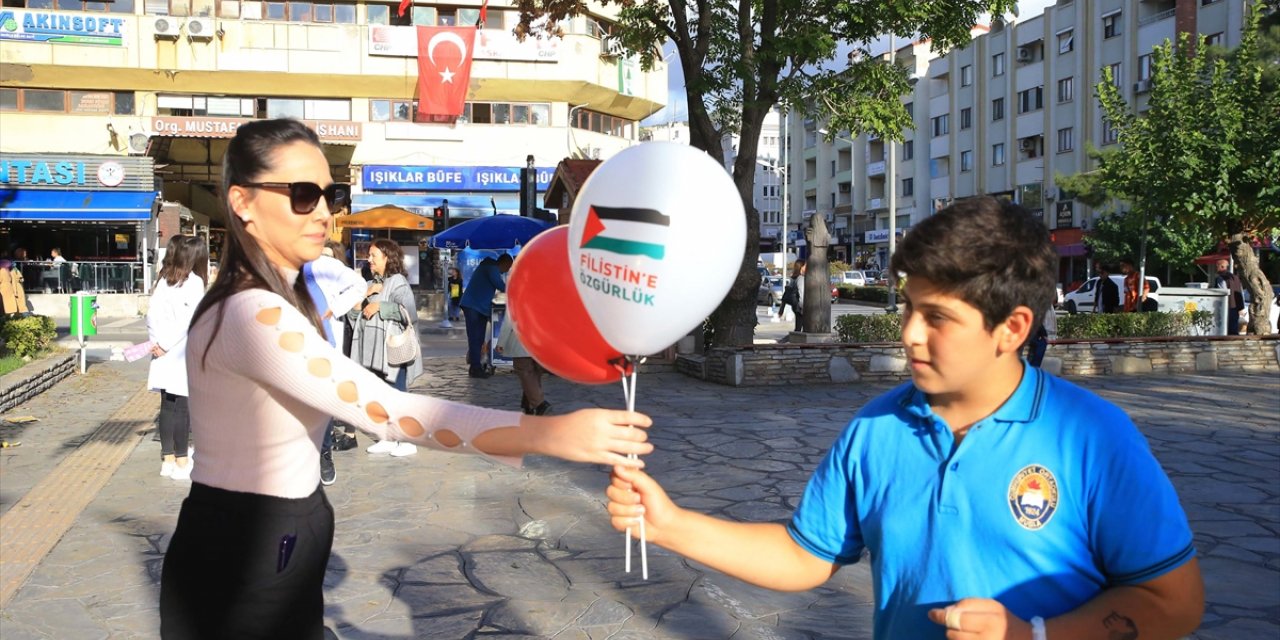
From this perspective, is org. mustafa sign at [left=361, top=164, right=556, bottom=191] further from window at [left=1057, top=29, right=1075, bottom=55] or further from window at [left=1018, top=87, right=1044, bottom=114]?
window at [left=1018, top=87, right=1044, bottom=114]

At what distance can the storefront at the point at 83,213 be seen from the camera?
2681 centimetres

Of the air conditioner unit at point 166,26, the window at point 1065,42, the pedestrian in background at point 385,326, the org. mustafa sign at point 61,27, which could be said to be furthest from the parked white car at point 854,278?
the pedestrian in background at point 385,326

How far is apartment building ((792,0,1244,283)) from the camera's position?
41938 mm

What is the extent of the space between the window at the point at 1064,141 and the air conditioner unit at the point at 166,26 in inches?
1461

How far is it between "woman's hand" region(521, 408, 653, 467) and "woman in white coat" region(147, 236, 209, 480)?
18.8 ft

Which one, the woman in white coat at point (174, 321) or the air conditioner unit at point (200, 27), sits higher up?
the air conditioner unit at point (200, 27)

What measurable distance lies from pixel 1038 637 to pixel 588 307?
1086mm

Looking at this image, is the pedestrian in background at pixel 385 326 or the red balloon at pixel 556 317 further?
the pedestrian in background at pixel 385 326

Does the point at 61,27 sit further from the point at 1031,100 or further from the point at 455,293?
the point at 1031,100

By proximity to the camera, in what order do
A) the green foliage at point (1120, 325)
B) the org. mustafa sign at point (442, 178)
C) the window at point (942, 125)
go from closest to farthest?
the green foliage at point (1120, 325), the org. mustafa sign at point (442, 178), the window at point (942, 125)

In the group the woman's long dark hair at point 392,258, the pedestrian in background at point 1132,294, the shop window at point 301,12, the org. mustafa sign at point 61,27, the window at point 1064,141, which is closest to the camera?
the woman's long dark hair at point 392,258

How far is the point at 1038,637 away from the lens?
1.67 metres

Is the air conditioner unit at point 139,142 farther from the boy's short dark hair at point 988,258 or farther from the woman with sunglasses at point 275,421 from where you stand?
the boy's short dark hair at point 988,258

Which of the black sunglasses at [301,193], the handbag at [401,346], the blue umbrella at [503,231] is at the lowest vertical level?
the handbag at [401,346]
